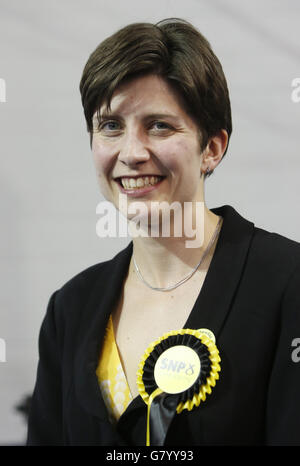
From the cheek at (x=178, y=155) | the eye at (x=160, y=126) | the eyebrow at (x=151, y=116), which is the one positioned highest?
the eyebrow at (x=151, y=116)

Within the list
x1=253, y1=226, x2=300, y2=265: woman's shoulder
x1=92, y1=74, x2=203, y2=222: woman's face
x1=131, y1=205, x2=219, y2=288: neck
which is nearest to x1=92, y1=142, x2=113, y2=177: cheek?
x1=92, y1=74, x2=203, y2=222: woman's face

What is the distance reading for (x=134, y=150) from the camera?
96cm

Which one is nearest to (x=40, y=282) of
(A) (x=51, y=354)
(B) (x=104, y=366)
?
(A) (x=51, y=354)

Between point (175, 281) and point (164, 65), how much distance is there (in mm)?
364

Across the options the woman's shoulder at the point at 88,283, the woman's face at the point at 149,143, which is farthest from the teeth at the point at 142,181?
the woman's shoulder at the point at 88,283

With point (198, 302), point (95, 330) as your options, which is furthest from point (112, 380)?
point (198, 302)

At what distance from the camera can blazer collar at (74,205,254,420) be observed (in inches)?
38.3

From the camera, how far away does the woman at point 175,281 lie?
3.01 feet

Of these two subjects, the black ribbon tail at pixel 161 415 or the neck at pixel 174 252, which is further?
the neck at pixel 174 252

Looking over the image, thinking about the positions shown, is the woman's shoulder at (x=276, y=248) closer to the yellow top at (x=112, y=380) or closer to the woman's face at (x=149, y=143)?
the woman's face at (x=149, y=143)

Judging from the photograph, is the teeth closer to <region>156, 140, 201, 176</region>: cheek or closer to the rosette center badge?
<region>156, 140, 201, 176</region>: cheek

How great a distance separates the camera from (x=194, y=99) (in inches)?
38.4

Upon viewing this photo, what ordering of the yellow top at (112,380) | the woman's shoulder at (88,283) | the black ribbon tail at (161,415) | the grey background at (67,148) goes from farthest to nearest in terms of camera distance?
1. the grey background at (67,148)
2. the woman's shoulder at (88,283)
3. the yellow top at (112,380)
4. the black ribbon tail at (161,415)

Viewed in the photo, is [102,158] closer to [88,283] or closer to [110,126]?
[110,126]
